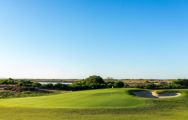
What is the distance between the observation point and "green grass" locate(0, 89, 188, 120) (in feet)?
93.8

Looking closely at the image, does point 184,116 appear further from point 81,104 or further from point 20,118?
point 20,118

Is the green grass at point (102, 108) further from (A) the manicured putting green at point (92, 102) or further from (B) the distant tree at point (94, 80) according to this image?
(B) the distant tree at point (94, 80)

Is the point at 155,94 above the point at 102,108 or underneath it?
above

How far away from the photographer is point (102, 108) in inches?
1308

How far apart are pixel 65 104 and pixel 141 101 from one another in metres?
8.49

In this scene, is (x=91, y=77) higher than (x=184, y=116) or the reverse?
higher

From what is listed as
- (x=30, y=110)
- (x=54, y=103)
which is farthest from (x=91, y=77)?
(x=30, y=110)

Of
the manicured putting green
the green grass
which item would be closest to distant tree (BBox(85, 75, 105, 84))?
the green grass

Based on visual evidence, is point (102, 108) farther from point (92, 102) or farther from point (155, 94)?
point (155, 94)

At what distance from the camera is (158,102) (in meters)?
36.9

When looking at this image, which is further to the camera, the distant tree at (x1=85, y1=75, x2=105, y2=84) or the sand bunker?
the distant tree at (x1=85, y1=75, x2=105, y2=84)

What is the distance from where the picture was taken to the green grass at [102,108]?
28595 millimetres

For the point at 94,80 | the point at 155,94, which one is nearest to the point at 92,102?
the point at 155,94

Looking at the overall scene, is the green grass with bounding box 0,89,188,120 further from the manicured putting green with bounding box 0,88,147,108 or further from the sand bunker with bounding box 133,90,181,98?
the sand bunker with bounding box 133,90,181,98
